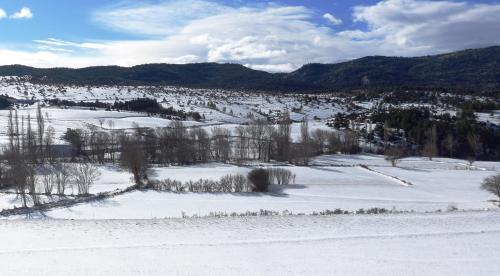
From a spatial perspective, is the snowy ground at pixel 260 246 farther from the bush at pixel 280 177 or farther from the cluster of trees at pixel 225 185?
the bush at pixel 280 177

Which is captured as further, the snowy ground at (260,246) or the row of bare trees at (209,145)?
the row of bare trees at (209,145)

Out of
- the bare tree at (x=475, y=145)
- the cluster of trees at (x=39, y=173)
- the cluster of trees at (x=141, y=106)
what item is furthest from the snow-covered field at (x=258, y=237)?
the cluster of trees at (x=141, y=106)

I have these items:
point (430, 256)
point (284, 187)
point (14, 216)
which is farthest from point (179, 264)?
A: point (284, 187)

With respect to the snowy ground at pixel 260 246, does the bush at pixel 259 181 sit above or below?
below

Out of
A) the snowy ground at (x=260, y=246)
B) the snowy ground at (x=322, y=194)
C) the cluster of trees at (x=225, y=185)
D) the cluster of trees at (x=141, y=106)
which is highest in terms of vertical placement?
the cluster of trees at (x=141, y=106)

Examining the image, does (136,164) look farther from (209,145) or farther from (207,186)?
(209,145)

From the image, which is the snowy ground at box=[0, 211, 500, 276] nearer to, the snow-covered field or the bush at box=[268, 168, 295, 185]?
the snow-covered field

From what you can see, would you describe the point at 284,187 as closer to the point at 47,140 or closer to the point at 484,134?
the point at 47,140

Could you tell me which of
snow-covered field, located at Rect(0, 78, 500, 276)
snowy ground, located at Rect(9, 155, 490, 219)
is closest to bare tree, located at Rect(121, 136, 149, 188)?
snowy ground, located at Rect(9, 155, 490, 219)

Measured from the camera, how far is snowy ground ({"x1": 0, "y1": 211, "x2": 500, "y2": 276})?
21.5 meters

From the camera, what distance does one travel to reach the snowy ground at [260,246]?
2150cm

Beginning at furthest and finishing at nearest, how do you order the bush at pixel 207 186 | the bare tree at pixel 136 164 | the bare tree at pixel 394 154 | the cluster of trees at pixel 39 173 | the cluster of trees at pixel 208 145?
the cluster of trees at pixel 208 145
the bare tree at pixel 394 154
the bare tree at pixel 136 164
the bush at pixel 207 186
the cluster of trees at pixel 39 173

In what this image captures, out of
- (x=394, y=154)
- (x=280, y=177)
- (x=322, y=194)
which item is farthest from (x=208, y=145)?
(x=322, y=194)

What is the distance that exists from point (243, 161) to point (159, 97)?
122m
